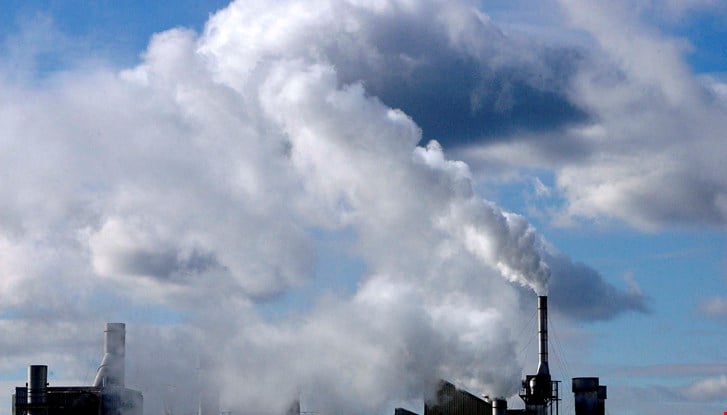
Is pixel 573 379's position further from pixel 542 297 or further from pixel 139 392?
pixel 139 392

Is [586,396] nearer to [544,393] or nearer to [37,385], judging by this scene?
[544,393]

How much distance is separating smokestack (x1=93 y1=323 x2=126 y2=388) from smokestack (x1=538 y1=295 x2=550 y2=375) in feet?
106

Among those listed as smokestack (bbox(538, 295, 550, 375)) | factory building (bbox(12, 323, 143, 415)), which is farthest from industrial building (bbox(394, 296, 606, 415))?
factory building (bbox(12, 323, 143, 415))

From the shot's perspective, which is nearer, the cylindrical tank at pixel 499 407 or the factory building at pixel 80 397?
the cylindrical tank at pixel 499 407

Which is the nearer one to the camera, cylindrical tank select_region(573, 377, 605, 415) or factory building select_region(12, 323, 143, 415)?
cylindrical tank select_region(573, 377, 605, 415)

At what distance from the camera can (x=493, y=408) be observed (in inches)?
3029

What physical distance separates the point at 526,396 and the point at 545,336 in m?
4.13

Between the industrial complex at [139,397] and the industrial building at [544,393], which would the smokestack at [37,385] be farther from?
the industrial building at [544,393]

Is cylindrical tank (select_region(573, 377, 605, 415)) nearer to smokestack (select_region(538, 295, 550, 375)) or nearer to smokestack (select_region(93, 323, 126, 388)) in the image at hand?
smokestack (select_region(538, 295, 550, 375))

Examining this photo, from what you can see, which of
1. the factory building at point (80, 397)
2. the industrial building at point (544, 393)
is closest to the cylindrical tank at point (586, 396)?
the industrial building at point (544, 393)

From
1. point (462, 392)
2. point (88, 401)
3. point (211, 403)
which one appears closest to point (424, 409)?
point (462, 392)

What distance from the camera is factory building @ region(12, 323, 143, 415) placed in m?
85.2

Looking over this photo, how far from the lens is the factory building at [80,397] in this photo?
Result: 8519 cm

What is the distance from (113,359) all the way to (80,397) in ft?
17.3
